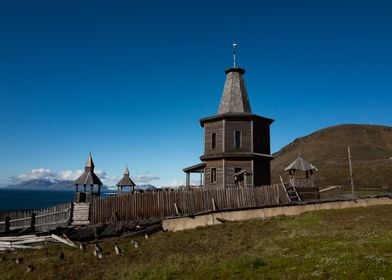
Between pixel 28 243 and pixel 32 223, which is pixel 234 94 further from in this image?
pixel 28 243

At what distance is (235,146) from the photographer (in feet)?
106

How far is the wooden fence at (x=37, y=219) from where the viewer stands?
72.8 feet

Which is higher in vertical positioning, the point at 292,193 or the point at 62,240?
the point at 292,193

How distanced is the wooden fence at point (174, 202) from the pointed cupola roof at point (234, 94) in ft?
36.2

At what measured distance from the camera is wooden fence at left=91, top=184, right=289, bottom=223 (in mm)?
22766

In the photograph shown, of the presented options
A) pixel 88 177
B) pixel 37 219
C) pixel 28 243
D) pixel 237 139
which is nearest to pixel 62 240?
pixel 28 243

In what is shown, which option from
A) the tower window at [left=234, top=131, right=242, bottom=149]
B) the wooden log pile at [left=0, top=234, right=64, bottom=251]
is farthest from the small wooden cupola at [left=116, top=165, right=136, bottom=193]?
the wooden log pile at [left=0, top=234, right=64, bottom=251]

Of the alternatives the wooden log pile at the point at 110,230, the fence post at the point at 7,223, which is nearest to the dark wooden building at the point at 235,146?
the wooden log pile at the point at 110,230

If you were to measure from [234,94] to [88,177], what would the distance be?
19682 millimetres

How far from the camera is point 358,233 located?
16.0 meters

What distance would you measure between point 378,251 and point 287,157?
150m

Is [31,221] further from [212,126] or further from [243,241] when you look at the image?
[212,126]

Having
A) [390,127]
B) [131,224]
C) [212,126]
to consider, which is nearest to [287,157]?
[390,127]

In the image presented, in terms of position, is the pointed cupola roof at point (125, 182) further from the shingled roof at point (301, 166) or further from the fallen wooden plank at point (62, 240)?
the fallen wooden plank at point (62, 240)
